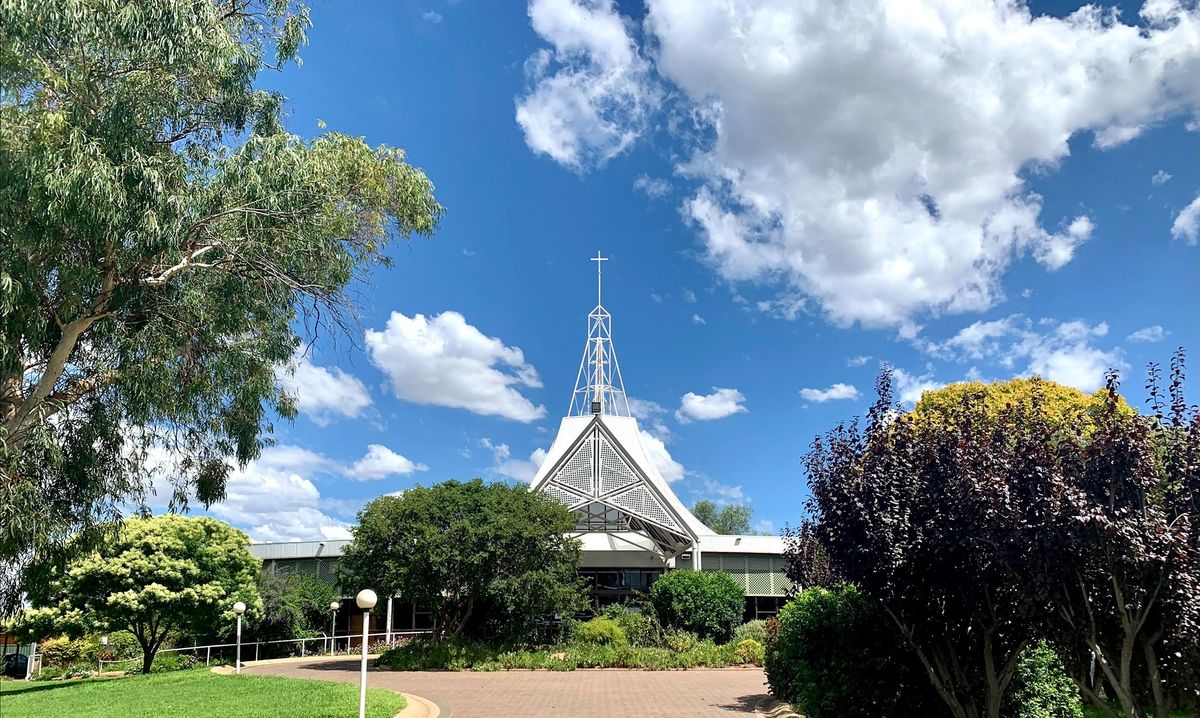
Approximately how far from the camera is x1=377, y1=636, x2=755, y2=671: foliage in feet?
72.6

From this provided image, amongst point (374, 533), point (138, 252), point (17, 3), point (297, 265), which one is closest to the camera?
point (17, 3)

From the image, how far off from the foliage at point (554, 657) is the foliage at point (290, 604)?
7.12 metres

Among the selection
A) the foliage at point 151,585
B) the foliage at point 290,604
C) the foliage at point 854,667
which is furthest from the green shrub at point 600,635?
the foliage at point 854,667

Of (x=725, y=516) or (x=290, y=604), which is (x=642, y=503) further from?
(x=725, y=516)

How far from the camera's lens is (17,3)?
7.14 m

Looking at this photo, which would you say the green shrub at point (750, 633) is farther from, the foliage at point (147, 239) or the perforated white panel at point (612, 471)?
the foliage at point (147, 239)

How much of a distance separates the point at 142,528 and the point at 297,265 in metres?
14.4

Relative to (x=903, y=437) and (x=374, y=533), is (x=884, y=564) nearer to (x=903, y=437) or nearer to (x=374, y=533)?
(x=903, y=437)

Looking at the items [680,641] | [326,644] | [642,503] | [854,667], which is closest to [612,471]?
[642,503]

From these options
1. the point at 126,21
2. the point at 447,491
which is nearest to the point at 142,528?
the point at 447,491

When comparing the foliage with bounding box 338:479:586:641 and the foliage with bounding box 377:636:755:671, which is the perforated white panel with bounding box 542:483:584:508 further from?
the foliage with bounding box 377:636:755:671

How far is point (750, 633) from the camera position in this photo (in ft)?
83.5

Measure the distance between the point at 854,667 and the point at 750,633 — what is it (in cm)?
1651

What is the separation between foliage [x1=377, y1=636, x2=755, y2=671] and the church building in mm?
8707
